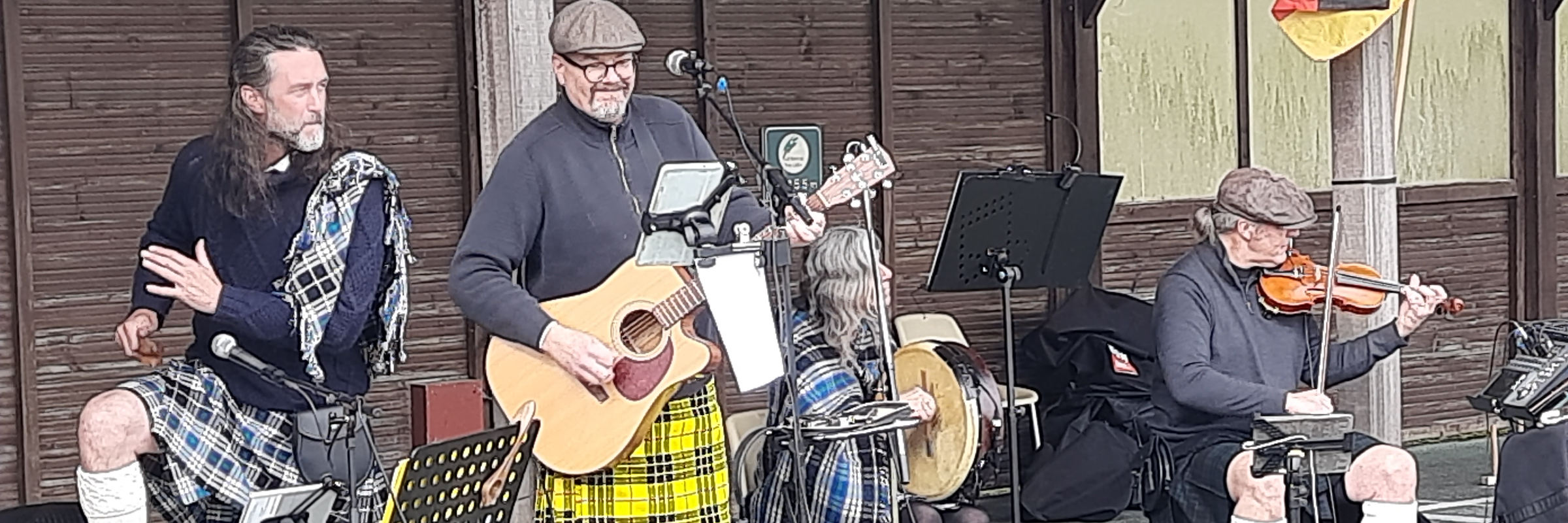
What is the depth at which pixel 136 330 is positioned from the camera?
4.39m

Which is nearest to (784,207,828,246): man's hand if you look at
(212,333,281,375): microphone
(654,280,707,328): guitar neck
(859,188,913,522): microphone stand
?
(654,280,707,328): guitar neck

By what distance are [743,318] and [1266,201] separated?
1.91 metres

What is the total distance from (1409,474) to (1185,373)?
0.57m

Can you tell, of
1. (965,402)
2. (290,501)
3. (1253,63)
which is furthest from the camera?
(1253,63)

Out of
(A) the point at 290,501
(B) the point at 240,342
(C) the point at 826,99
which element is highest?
(C) the point at 826,99

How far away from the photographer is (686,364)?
4398mm

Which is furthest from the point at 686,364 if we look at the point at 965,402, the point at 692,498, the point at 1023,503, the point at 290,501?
the point at 1023,503

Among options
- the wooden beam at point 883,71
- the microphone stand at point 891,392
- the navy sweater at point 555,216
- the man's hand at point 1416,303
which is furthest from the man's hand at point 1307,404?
the wooden beam at point 883,71

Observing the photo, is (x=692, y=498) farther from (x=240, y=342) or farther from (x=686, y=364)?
(x=240, y=342)

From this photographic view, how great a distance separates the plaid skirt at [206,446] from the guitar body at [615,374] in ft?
1.12

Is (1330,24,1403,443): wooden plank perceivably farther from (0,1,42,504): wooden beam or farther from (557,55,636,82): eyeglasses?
(0,1,42,504): wooden beam

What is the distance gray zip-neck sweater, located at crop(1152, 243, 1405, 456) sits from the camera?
18.1 ft

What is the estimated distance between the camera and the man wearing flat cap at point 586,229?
4.42m

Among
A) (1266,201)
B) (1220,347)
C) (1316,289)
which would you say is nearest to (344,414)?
(1220,347)
